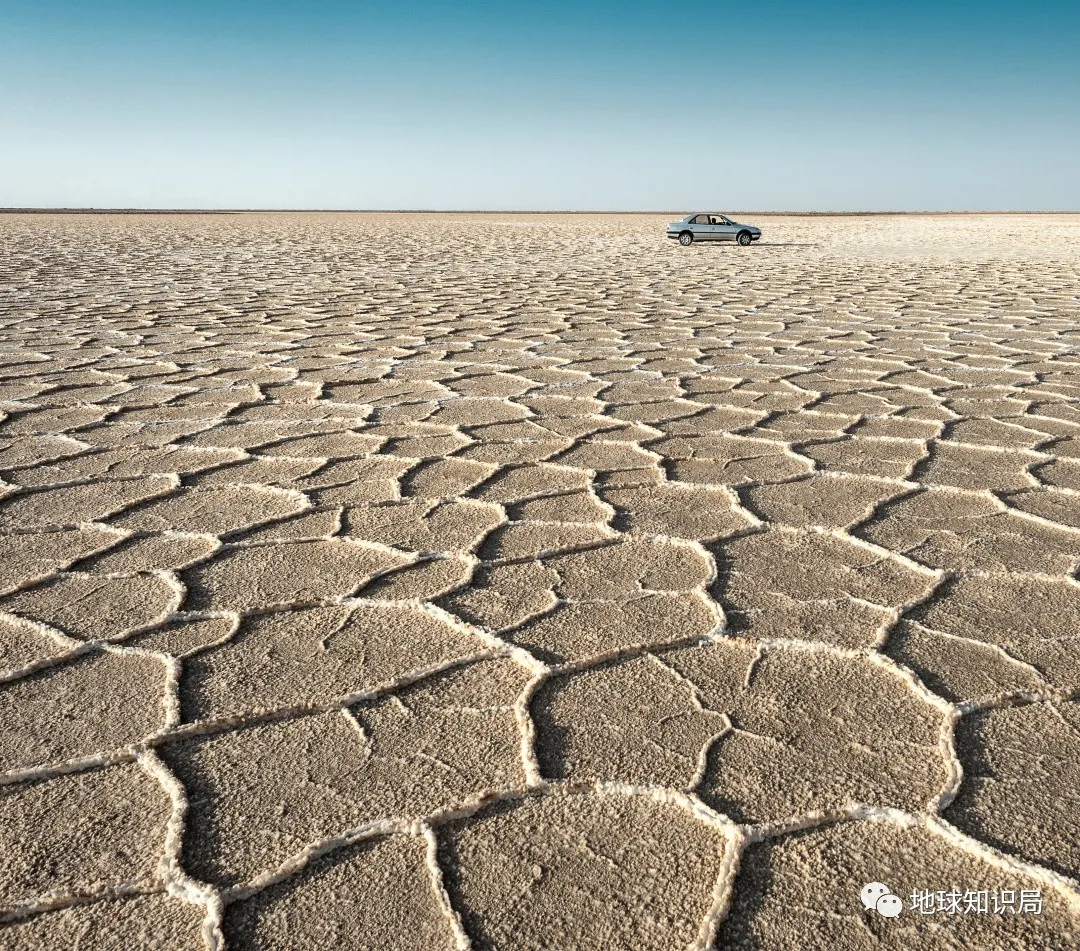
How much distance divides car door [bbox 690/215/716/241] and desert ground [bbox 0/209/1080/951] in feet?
44.8

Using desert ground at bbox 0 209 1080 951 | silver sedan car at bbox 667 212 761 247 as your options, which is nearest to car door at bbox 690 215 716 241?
silver sedan car at bbox 667 212 761 247

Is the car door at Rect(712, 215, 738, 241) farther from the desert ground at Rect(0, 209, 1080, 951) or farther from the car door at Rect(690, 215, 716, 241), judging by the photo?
the desert ground at Rect(0, 209, 1080, 951)

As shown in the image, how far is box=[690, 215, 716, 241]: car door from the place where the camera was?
17219 mm

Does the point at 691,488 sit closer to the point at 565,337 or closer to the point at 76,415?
the point at 76,415

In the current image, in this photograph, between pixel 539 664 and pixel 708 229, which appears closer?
pixel 539 664

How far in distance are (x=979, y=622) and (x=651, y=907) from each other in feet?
3.18

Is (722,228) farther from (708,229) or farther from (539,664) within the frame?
(539,664)

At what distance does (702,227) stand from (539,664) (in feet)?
53.7

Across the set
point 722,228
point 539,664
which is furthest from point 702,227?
point 539,664

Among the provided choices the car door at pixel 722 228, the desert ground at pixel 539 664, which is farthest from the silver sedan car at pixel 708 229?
the desert ground at pixel 539 664

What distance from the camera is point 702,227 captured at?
17.2 m

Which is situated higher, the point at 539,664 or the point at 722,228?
the point at 539,664

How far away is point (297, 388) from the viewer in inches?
157

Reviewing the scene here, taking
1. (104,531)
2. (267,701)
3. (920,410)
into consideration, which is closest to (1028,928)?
(267,701)
